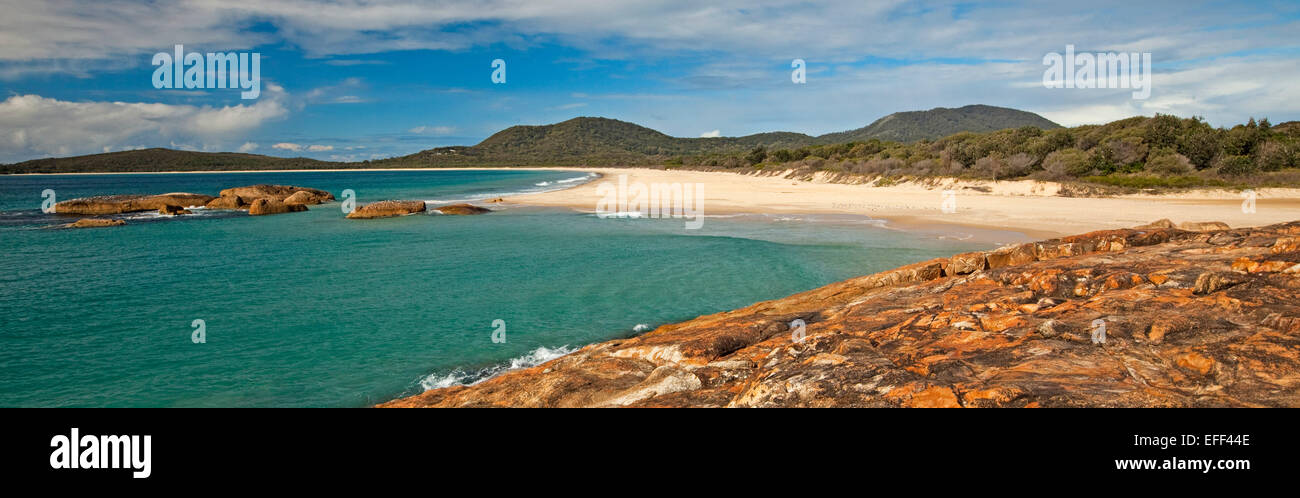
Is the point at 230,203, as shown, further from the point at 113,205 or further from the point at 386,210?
the point at 386,210

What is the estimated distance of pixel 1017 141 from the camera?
45125 millimetres

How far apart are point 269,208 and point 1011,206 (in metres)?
47.0

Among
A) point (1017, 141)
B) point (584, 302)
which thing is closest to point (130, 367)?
point (584, 302)

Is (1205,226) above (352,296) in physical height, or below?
above

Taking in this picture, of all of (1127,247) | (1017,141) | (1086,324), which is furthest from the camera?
(1017,141)

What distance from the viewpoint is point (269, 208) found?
132ft

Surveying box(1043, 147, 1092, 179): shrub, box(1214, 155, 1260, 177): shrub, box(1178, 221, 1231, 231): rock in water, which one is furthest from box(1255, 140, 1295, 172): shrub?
box(1178, 221, 1231, 231): rock in water

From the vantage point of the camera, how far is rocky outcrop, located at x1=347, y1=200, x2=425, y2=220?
3667 cm

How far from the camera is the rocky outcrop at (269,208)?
39750 millimetres

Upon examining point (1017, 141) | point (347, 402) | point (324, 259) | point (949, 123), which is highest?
point (949, 123)

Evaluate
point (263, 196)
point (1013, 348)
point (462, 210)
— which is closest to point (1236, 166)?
point (1013, 348)

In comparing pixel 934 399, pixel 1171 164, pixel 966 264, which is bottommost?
pixel 934 399
